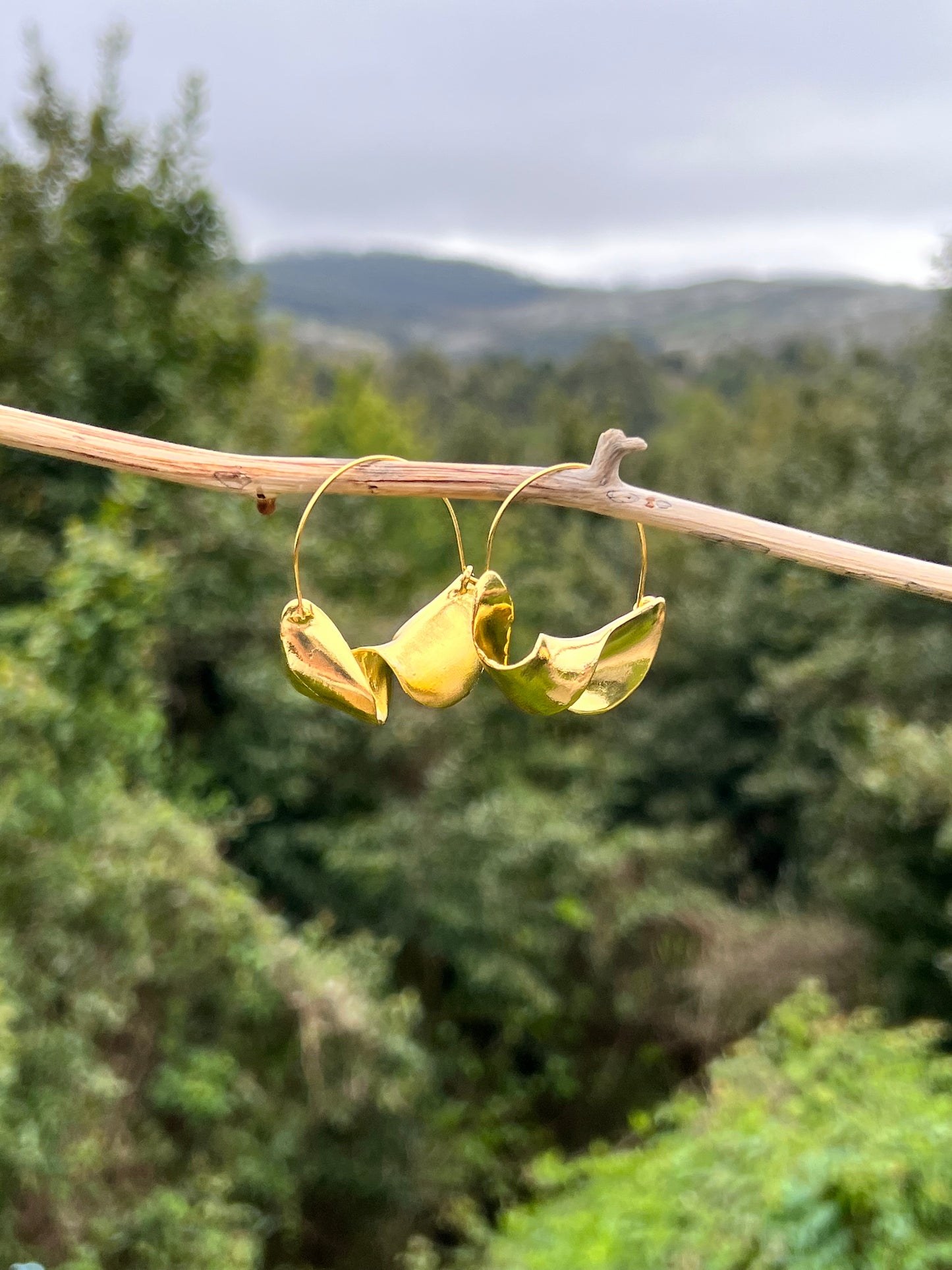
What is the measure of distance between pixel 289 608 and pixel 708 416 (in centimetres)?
2097

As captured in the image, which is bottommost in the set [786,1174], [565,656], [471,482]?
[786,1174]

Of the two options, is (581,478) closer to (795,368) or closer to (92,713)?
(92,713)

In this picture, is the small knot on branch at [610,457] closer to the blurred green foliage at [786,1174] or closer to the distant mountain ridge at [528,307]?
the blurred green foliage at [786,1174]

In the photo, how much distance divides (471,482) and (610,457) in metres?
0.12

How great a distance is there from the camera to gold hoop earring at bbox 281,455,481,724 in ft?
2.39

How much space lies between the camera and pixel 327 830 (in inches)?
254

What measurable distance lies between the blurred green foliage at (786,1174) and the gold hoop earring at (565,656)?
80.6 inches

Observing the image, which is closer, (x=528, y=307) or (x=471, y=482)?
(x=471, y=482)

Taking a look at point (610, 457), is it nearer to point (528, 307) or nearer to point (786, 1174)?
point (786, 1174)

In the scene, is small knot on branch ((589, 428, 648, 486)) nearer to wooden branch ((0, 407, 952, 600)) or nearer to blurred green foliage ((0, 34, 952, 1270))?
wooden branch ((0, 407, 952, 600))

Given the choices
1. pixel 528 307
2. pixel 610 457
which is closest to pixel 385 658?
pixel 610 457

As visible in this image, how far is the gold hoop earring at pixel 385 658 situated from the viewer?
729mm

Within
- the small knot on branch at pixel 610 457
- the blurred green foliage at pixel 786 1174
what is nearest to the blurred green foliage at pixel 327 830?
the blurred green foliage at pixel 786 1174

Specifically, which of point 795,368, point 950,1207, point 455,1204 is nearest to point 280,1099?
point 455,1204
